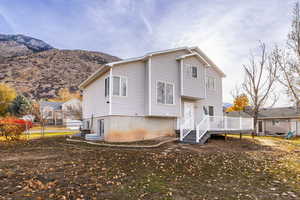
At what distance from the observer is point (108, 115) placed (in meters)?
11.8

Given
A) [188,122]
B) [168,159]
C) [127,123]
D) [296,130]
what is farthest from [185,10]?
[296,130]

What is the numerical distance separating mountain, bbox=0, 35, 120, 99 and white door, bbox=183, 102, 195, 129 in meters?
59.6

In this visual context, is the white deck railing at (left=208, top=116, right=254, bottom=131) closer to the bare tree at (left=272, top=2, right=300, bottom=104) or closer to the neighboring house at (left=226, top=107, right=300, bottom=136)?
the bare tree at (left=272, top=2, right=300, bottom=104)

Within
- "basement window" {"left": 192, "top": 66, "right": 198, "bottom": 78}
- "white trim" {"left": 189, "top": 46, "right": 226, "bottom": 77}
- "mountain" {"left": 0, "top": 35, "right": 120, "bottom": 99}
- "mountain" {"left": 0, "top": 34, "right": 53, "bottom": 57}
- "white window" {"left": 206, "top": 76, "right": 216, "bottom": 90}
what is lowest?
"white window" {"left": 206, "top": 76, "right": 216, "bottom": 90}

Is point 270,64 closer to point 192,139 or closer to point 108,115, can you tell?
point 192,139

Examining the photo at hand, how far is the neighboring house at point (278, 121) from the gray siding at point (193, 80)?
66.6 ft

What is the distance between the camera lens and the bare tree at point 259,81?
77.2 feet

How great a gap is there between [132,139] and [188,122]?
5520mm

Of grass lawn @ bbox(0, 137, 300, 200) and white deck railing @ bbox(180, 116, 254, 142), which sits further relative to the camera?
white deck railing @ bbox(180, 116, 254, 142)

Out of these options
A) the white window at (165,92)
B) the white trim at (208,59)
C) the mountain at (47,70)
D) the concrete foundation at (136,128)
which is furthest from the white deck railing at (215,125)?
the mountain at (47,70)

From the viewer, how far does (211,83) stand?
17547 millimetres

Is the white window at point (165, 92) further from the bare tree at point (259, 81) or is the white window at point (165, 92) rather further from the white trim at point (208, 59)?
the bare tree at point (259, 81)

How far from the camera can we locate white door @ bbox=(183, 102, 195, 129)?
15305 millimetres

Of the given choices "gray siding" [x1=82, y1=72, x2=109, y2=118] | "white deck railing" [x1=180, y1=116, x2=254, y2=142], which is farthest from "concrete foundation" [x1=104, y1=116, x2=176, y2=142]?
"white deck railing" [x1=180, y1=116, x2=254, y2=142]
